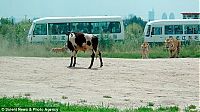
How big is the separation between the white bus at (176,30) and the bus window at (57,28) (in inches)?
282

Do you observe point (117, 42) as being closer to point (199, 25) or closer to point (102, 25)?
point (102, 25)

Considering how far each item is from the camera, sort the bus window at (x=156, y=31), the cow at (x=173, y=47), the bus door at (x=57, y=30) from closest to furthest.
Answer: the cow at (x=173, y=47) < the bus door at (x=57, y=30) < the bus window at (x=156, y=31)

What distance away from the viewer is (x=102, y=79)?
18797mm

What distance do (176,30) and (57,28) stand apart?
10.1m

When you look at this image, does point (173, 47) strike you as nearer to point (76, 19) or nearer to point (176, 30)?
point (176, 30)

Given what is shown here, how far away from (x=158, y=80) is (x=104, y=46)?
22.5m

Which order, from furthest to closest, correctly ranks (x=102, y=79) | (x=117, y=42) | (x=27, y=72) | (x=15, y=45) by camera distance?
(x=117, y=42)
(x=15, y=45)
(x=27, y=72)
(x=102, y=79)

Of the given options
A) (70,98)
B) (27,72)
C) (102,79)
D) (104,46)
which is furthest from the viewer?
(104,46)

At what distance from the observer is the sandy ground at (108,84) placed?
14.0 m

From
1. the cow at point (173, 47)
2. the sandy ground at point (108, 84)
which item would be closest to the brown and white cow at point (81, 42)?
the sandy ground at point (108, 84)

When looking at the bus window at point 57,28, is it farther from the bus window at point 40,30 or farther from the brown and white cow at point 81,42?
the brown and white cow at point 81,42

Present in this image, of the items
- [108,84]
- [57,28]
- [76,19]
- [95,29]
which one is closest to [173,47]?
[95,29]

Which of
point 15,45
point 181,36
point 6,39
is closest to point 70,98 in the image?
point 15,45

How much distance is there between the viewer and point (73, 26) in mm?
46281
